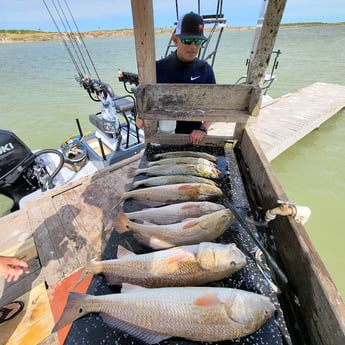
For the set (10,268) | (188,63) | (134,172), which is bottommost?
(134,172)

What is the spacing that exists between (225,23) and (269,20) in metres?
3.72

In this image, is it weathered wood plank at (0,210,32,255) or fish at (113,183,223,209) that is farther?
weathered wood plank at (0,210,32,255)

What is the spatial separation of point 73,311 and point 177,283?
0.69 m

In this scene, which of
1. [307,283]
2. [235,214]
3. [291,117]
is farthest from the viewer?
[291,117]

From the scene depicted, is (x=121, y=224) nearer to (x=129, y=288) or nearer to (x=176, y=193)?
(x=129, y=288)

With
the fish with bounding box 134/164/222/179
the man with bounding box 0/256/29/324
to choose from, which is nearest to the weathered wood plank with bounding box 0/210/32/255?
the man with bounding box 0/256/29/324

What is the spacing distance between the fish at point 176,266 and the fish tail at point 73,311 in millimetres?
182

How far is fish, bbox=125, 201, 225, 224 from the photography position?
1841mm

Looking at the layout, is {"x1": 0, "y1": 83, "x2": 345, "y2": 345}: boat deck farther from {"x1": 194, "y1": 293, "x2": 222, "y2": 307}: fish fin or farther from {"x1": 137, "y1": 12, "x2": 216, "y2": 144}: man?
{"x1": 137, "y1": 12, "x2": 216, "y2": 144}: man

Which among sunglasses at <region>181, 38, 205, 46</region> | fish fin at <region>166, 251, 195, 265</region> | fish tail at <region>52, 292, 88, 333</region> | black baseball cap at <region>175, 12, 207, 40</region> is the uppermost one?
black baseball cap at <region>175, 12, 207, 40</region>

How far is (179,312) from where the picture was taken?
1.18 metres

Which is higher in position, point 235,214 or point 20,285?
point 235,214

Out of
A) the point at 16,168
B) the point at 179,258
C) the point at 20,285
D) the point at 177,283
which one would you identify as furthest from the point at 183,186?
the point at 16,168

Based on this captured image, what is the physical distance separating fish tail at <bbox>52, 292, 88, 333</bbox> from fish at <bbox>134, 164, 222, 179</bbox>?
1.42 metres
